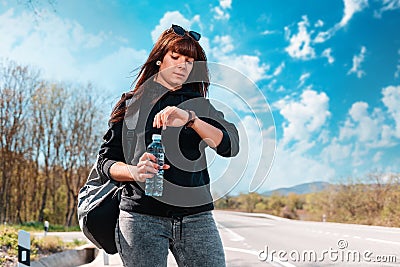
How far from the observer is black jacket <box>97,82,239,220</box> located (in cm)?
203

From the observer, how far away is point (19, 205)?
23.6 meters

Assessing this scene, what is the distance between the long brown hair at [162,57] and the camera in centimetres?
224

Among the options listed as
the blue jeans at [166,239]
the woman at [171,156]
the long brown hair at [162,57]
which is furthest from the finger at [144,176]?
the long brown hair at [162,57]

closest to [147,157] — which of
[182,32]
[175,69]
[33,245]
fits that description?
[175,69]

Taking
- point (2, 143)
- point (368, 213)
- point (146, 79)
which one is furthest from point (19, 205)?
point (146, 79)

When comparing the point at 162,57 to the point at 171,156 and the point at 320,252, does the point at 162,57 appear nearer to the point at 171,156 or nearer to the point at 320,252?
the point at 171,156

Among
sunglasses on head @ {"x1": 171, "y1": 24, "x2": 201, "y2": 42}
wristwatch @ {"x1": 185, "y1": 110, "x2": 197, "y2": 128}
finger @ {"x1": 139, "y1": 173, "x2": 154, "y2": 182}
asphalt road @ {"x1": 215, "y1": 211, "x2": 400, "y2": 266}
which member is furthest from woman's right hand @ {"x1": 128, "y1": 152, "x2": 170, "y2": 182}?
asphalt road @ {"x1": 215, "y1": 211, "x2": 400, "y2": 266}

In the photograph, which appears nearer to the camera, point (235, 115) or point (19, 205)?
point (235, 115)

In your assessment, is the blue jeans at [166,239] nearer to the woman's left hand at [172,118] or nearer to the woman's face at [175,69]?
the woman's left hand at [172,118]

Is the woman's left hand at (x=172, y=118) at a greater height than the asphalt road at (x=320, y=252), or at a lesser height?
greater

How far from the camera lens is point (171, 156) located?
2.08 metres

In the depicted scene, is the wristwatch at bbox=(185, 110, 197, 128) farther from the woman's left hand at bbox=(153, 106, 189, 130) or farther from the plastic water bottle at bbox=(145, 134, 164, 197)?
the plastic water bottle at bbox=(145, 134, 164, 197)

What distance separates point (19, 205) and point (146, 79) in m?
23.2

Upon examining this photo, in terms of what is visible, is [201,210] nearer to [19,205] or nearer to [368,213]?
[368,213]
